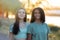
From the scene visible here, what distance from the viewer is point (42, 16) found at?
2.53m

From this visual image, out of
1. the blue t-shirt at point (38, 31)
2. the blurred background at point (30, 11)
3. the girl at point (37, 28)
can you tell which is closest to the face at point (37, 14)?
the girl at point (37, 28)

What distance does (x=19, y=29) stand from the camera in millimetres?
2455

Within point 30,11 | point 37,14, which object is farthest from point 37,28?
point 30,11

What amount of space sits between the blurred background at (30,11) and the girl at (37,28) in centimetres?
132

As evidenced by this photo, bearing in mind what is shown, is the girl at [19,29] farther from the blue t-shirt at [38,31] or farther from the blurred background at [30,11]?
the blurred background at [30,11]

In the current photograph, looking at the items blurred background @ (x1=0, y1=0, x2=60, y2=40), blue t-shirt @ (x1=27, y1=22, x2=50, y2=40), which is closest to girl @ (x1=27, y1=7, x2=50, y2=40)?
blue t-shirt @ (x1=27, y1=22, x2=50, y2=40)

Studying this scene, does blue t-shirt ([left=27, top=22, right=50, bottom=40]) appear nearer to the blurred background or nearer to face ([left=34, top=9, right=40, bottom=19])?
face ([left=34, top=9, right=40, bottom=19])

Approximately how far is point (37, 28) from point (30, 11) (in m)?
1.39

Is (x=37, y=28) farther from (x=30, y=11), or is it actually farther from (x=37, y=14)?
(x=30, y=11)

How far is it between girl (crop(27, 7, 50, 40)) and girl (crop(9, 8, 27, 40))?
77 mm

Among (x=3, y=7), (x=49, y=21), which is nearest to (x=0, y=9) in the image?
(x=3, y=7)

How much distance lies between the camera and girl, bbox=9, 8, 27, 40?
96.2 inches

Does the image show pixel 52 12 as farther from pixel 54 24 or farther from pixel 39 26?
pixel 39 26

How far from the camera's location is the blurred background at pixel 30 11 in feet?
12.7
